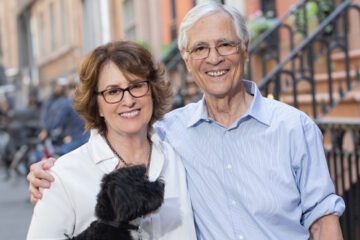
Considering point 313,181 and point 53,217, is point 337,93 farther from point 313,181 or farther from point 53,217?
point 53,217

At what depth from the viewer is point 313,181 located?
279cm

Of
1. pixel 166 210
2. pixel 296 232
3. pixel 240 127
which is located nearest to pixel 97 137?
pixel 166 210

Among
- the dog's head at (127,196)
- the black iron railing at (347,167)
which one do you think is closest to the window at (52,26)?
the black iron railing at (347,167)

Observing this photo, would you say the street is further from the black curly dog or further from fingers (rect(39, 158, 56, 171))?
the black curly dog

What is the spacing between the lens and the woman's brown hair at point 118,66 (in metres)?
2.70

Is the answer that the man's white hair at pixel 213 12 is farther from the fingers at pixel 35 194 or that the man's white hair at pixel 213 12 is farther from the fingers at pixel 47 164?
the fingers at pixel 35 194

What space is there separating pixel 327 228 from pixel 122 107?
2.93ft

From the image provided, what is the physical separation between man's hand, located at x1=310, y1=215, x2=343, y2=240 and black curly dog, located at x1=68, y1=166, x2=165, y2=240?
2.36 ft

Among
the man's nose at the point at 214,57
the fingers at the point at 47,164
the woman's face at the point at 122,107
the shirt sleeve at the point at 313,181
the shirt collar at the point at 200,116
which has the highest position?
the man's nose at the point at 214,57

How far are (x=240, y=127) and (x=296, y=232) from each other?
46 centimetres

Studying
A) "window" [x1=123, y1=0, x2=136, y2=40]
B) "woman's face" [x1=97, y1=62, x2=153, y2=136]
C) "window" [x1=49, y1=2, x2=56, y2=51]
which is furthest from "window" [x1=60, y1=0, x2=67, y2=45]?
"woman's face" [x1=97, y1=62, x2=153, y2=136]

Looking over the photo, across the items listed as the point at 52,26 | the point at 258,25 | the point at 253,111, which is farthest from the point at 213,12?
the point at 52,26

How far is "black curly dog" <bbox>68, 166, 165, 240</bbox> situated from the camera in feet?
7.66

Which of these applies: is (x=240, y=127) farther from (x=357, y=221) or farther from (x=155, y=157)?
(x=357, y=221)
